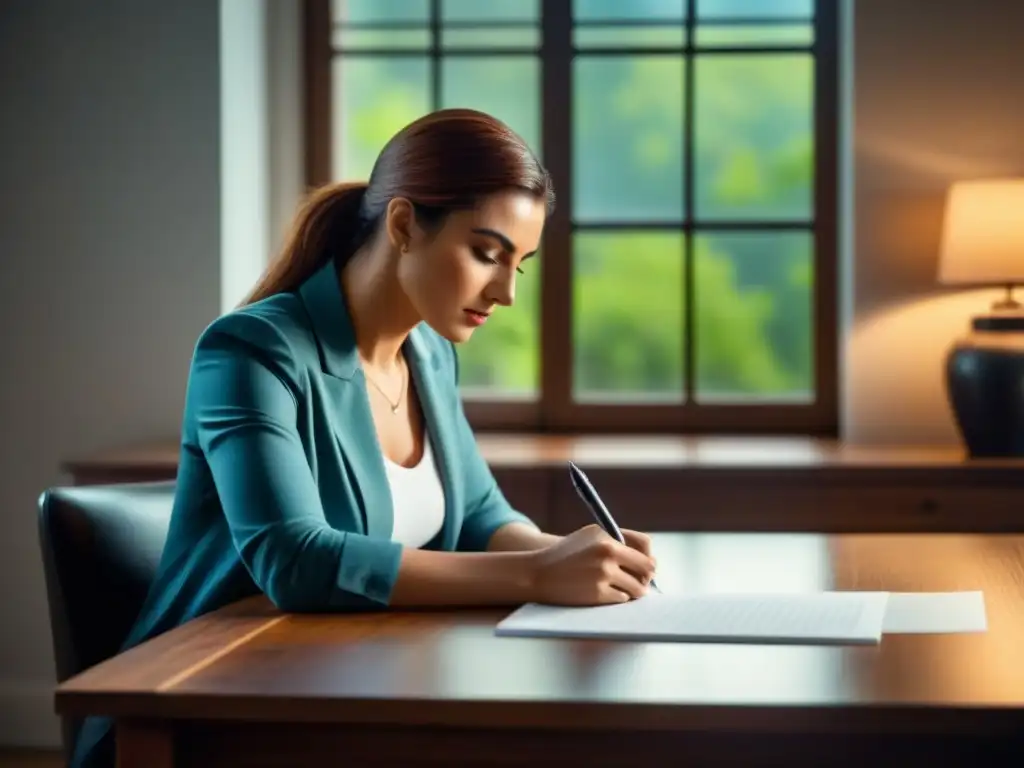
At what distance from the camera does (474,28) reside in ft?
13.4

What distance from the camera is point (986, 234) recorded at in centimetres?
341

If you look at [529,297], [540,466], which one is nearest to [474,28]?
[529,297]

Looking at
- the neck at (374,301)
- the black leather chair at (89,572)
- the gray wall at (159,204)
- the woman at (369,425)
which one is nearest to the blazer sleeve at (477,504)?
the woman at (369,425)

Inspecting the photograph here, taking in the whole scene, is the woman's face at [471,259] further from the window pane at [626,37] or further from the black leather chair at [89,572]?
the window pane at [626,37]

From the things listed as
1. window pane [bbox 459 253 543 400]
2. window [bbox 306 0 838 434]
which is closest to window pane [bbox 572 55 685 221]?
window [bbox 306 0 838 434]

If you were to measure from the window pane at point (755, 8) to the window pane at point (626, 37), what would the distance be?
0.30 ft

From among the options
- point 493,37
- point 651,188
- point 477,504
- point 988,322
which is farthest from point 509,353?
point 477,504

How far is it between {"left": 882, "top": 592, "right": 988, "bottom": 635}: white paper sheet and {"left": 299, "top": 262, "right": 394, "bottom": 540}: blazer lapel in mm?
661

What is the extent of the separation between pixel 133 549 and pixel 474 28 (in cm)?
245

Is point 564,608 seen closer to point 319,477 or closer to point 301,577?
point 301,577

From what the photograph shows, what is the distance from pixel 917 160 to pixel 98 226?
2.06m

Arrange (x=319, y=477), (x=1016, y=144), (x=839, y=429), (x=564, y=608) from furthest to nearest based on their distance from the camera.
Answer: (x=839, y=429), (x=1016, y=144), (x=319, y=477), (x=564, y=608)

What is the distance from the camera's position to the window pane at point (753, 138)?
13.3ft

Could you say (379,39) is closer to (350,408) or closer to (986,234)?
(986,234)
